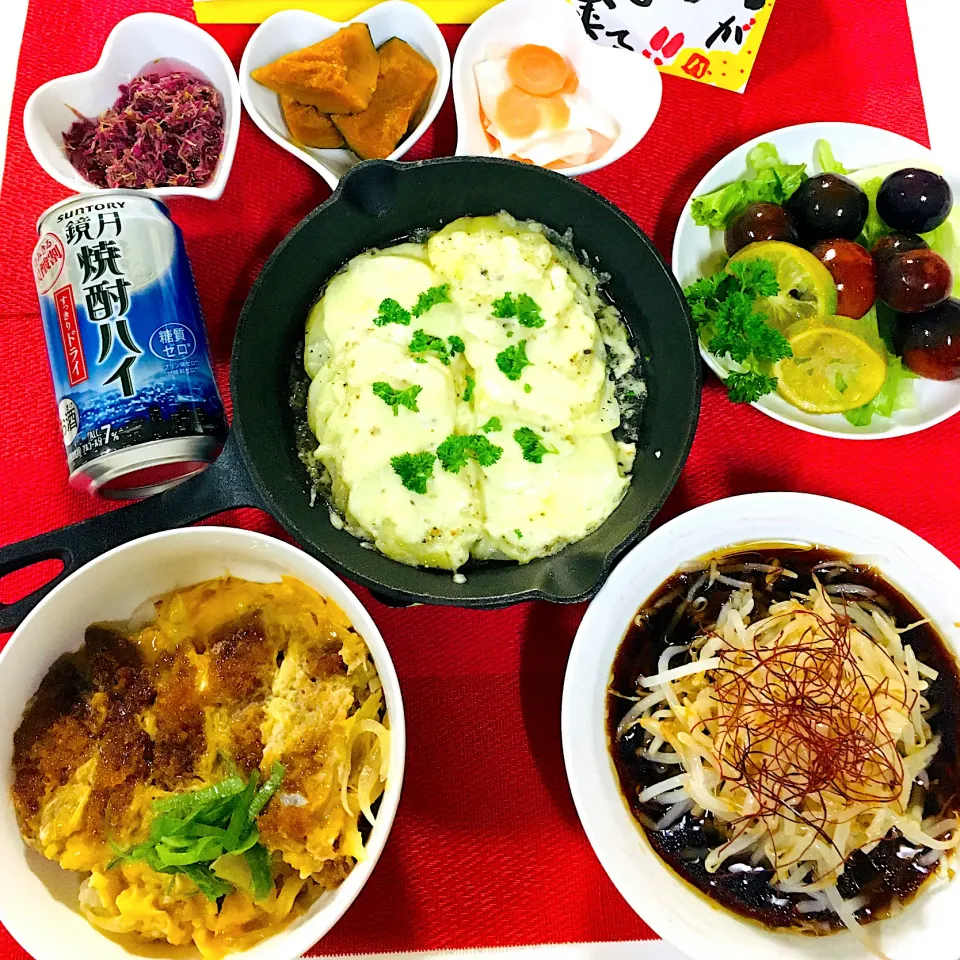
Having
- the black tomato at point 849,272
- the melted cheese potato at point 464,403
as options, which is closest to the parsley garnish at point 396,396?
the melted cheese potato at point 464,403

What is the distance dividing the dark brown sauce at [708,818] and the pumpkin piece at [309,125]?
120cm

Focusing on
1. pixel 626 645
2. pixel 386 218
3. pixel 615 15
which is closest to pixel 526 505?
pixel 626 645

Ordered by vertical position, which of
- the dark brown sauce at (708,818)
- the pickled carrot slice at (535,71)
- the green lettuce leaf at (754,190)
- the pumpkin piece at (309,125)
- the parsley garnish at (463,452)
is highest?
the pickled carrot slice at (535,71)

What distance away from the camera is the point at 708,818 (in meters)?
1.53

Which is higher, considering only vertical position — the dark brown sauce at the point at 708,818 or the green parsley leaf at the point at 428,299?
the green parsley leaf at the point at 428,299

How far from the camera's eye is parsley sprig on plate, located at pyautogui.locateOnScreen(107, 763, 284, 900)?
1.26m

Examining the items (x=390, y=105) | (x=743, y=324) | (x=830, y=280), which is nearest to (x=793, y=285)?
(x=830, y=280)

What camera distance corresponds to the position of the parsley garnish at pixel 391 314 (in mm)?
1496

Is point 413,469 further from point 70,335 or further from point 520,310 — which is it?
point 70,335

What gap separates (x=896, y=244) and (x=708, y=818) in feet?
4.18

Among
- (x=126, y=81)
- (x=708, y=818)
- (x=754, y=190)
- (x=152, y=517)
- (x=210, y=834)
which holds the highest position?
(x=126, y=81)

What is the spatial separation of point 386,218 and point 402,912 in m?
1.41

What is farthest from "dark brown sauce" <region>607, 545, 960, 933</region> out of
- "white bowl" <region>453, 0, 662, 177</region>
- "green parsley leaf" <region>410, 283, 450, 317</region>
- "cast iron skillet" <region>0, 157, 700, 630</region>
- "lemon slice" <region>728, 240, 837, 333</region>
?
"white bowl" <region>453, 0, 662, 177</region>

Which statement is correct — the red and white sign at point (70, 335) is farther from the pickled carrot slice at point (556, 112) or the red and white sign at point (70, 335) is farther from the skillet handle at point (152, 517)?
the pickled carrot slice at point (556, 112)
